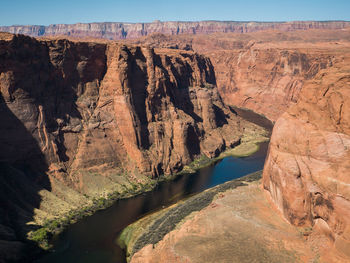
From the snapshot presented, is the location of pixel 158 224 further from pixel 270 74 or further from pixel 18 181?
pixel 270 74

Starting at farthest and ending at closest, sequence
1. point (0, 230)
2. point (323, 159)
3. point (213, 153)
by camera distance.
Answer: point (213, 153)
point (0, 230)
point (323, 159)

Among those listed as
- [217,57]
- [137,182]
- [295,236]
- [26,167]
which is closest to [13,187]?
[26,167]

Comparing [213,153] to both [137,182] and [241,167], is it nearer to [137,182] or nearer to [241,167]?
[241,167]

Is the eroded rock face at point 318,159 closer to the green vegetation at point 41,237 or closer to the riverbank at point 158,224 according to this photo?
the riverbank at point 158,224

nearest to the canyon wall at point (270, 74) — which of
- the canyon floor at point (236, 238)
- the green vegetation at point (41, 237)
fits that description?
the canyon floor at point (236, 238)

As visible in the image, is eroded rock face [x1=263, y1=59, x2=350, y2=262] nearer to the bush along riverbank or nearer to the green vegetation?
the bush along riverbank

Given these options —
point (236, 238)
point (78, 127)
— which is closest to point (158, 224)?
point (236, 238)

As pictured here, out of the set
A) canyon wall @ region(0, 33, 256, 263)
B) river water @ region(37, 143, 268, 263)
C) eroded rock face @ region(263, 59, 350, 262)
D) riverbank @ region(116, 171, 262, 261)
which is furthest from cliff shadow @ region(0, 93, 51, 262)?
eroded rock face @ region(263, 59, 350, 262)
